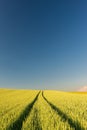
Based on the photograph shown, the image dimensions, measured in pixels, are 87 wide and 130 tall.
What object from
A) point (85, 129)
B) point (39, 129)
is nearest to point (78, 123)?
point (85, 129)

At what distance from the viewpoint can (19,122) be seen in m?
8.91

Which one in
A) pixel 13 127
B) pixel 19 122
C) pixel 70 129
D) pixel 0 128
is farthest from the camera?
pixel 19 122

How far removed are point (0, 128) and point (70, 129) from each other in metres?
2.61

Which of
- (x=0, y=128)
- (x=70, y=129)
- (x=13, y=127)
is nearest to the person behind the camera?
(x=70, y=129)

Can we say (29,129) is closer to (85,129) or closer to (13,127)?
(13,127)

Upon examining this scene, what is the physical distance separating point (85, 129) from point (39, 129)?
1.57 meters

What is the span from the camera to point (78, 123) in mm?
7570

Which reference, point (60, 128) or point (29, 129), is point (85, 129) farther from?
point (29, 129)

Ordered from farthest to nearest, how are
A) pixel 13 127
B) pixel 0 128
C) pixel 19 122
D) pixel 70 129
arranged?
pixel 19 122, pixel 13 127, pixel 0 128, pixel 70 129

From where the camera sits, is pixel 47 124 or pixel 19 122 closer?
pixel 47 124

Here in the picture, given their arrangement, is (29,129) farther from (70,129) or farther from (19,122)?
(19,122)

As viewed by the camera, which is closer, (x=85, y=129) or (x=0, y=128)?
(x=85, y=129)

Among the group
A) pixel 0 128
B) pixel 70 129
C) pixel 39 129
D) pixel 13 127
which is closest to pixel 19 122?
pixel 13 127

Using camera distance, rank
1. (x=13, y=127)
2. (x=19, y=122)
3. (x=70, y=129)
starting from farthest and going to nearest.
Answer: (x=19, y=122), (x=13, y=127), (x=70, y=129)
